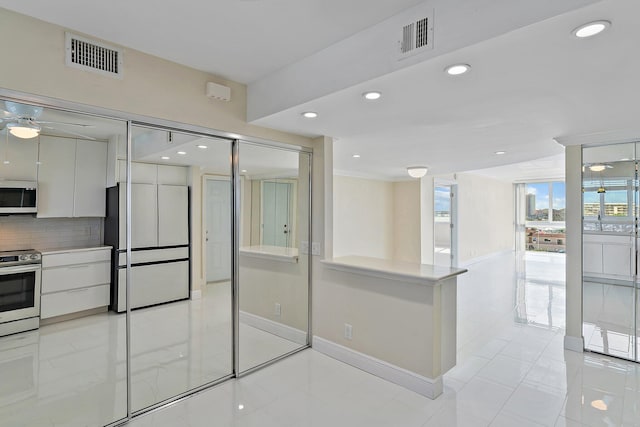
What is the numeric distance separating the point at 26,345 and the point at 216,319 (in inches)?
51.2

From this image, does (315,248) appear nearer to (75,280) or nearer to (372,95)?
(372,95)

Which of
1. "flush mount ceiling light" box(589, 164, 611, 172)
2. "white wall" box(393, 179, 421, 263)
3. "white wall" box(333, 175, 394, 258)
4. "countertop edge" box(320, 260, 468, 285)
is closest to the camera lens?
"countertop edge" box(320, 260, 468, 285)

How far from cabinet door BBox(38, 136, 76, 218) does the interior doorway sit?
746 cm

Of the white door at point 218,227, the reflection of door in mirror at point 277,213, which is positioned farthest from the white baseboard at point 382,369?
the white door at point 218,227

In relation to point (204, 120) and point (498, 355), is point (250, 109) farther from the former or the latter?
point (498, 355)

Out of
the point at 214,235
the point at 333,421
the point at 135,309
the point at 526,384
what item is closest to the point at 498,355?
the point at 526,384

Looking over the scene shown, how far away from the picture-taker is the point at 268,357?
321 cm

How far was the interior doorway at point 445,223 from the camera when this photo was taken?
8180 mm

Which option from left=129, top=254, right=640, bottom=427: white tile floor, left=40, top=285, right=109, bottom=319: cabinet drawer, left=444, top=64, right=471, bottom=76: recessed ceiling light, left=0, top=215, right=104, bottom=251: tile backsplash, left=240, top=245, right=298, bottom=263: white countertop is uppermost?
left=444, top=64, right=471, bottom=76: recessed ceiling light

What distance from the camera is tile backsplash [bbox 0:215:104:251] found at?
1.98 meters

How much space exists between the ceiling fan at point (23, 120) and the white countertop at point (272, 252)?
1664 mm

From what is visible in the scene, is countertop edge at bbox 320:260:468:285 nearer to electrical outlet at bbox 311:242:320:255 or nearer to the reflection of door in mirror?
electrical outlet at bbox 311:242:320:255

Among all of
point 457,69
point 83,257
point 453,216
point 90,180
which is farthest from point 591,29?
point 453,216

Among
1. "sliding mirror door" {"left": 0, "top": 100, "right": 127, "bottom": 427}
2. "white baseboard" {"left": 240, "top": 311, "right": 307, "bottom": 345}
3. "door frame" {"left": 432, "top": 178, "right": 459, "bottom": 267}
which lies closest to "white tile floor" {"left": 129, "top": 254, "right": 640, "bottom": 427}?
"white baseboard" {"left": 240, "top": 311, "right": 307, "bottom": 345}
